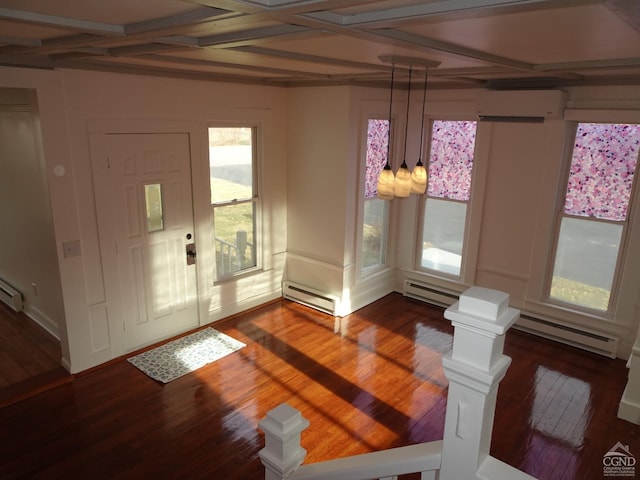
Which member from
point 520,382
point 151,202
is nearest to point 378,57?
point 151,202

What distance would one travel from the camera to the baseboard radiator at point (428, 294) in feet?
18.4

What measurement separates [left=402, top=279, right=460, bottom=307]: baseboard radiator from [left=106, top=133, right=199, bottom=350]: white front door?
266cm

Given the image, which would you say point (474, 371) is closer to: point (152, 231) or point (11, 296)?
point (152, 231)

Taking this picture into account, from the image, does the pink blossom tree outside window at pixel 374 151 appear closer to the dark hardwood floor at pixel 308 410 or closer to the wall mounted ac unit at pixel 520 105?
the wall mounted ac unit at pixel 520 105

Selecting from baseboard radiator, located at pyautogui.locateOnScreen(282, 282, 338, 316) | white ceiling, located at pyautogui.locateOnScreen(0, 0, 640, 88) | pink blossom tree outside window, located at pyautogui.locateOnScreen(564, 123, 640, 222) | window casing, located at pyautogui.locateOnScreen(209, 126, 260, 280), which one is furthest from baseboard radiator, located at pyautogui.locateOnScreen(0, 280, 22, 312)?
pink blossom tree outside window, located at pyautogui.locateOnScreen(564, 123, 640, 222)

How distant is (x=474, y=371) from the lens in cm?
104

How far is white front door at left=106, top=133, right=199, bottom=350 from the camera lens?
414 cm

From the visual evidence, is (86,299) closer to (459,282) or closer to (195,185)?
(195,185)

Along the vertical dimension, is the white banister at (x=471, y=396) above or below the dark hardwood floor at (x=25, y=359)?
above

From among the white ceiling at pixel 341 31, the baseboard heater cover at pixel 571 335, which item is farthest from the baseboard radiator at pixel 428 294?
the white ceiling at pixel 341 31

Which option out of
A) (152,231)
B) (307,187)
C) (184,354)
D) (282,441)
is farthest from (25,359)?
(282,441)

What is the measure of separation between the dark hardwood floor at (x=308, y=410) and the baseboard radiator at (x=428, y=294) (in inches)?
35.4

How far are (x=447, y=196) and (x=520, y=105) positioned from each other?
132cm

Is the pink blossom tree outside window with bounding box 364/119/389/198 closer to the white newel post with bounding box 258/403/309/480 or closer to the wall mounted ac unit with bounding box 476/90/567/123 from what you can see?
the wall mounted ac unit with bounding box 476/90/567/123
